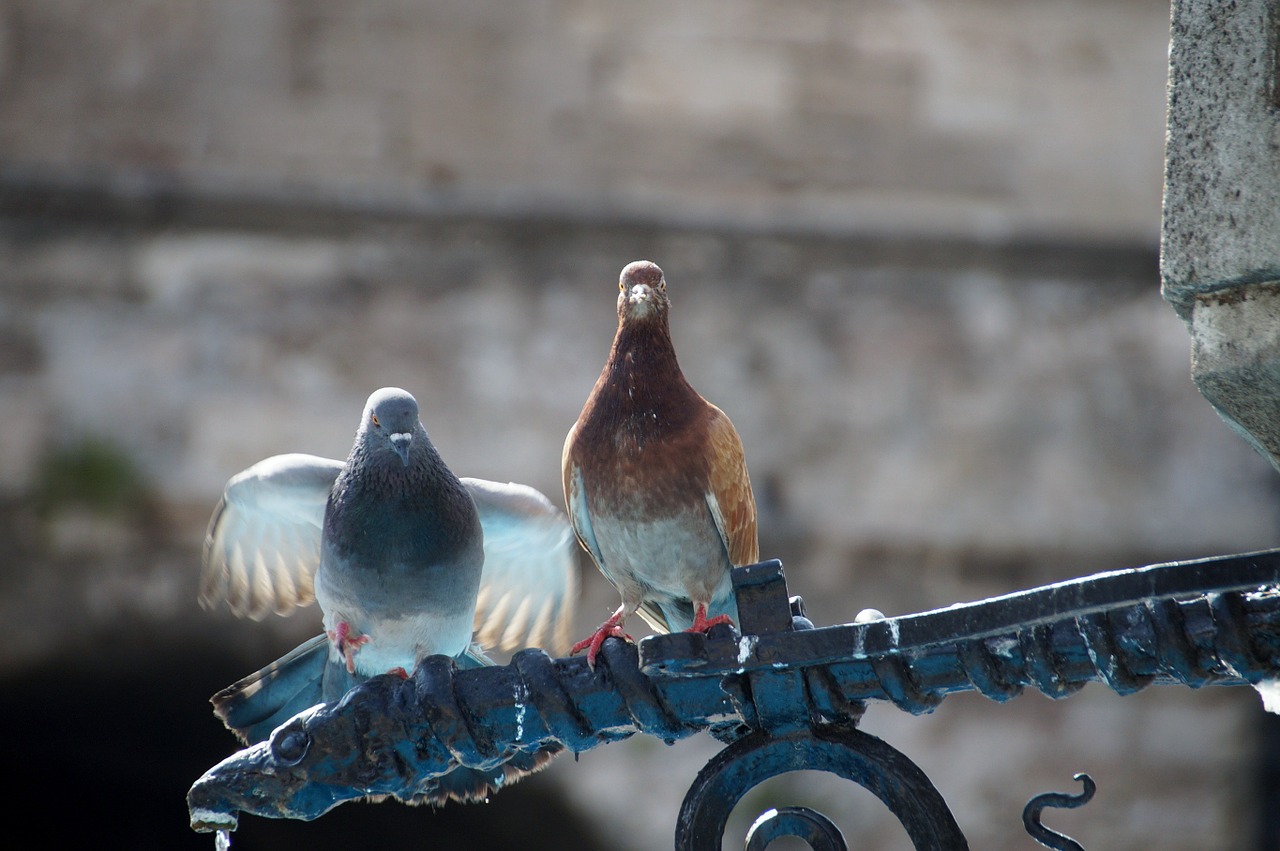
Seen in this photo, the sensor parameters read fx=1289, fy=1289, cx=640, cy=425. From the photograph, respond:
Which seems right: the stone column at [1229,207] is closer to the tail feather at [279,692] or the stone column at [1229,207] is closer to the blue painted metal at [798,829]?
the blue painted metal at [798,829]

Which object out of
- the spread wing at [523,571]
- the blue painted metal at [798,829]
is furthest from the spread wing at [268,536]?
the blue painted metal at [798,829]

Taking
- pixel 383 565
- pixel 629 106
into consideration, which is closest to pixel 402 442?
pixel 383 565

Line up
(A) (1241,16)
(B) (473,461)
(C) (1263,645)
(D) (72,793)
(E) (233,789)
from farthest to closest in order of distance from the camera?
(D) (72,793) → (B) (473,461) → (E) (233,789) → (A) (1241,16) → (C) (1263,645)

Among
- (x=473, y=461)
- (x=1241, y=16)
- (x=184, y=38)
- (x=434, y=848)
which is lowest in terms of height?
(x=434, y=848)

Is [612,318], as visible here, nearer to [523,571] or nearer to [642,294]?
[523,571]

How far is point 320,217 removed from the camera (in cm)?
486

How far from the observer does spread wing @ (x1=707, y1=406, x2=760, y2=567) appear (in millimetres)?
2223

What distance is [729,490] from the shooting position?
2.25m

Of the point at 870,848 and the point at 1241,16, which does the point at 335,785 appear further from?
the point at 870,848

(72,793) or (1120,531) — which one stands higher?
(1120,531)

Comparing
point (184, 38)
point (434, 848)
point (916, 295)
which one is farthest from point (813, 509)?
point (184, 38)

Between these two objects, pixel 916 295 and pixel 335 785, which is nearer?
pixel 335 785

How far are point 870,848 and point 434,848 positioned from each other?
180 cm

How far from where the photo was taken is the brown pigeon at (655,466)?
7.18ft
